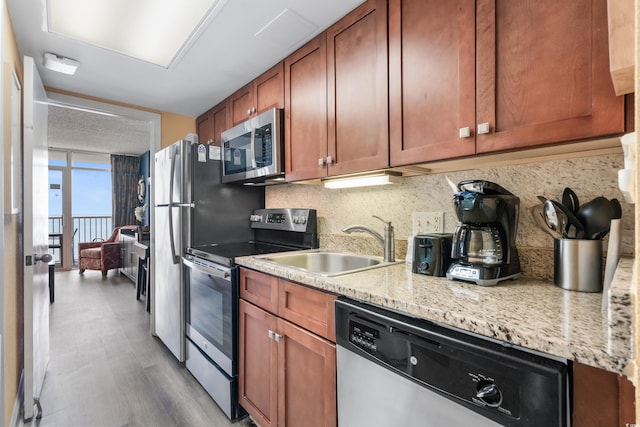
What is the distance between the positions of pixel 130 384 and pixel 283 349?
1.43 meters

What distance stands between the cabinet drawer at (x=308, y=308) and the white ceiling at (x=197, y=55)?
1.37 metres

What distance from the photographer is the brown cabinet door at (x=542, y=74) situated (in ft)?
2.73

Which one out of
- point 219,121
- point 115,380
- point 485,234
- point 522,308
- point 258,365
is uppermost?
point 219,121

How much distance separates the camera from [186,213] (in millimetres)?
2250

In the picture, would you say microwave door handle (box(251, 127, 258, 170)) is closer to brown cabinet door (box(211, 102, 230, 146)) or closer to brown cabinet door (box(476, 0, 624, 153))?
brown cabinet door (box(211, 102, 230, 146))

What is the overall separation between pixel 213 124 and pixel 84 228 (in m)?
5.94

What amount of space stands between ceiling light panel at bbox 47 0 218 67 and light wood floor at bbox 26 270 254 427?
2226mm

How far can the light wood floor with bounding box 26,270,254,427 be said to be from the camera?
1729mm

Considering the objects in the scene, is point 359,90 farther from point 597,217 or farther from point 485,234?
point 597,217

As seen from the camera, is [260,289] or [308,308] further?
[260,289]

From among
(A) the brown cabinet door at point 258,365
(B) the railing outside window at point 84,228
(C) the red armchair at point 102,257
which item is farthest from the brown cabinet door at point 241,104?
(B) the railing outside window at point 84,228

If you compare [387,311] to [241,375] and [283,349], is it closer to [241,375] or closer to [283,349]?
[283,349]

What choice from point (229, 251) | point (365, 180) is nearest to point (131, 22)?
point (229, 251)

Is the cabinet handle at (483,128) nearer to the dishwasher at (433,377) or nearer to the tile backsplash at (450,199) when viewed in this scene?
the tile backsplash at (450,199)
